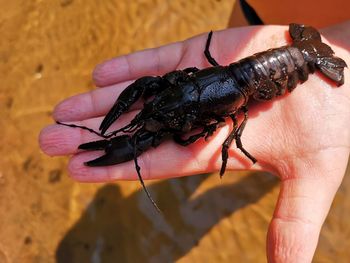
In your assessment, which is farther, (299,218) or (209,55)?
(209,55)

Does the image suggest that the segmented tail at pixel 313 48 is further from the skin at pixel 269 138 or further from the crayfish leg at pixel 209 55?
the crayfish leg at pixel 209 55

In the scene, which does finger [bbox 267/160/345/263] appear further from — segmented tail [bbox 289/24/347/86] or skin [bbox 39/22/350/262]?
segmented tail [bbox 289/24/347/86]

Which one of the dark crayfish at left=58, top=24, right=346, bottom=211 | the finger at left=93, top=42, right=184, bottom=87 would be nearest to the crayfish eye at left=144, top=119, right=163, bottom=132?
the dark crayfish at left=58, top=24, right=346, bottom=211

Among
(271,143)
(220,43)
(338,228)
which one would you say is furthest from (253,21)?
(338,228)

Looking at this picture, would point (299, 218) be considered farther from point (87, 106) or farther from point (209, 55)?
point (87, 106)

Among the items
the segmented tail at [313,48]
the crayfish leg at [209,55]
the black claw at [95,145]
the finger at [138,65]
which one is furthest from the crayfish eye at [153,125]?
the segmented tail at [313,48]

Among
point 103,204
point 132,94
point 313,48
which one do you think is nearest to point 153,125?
point 132,94
